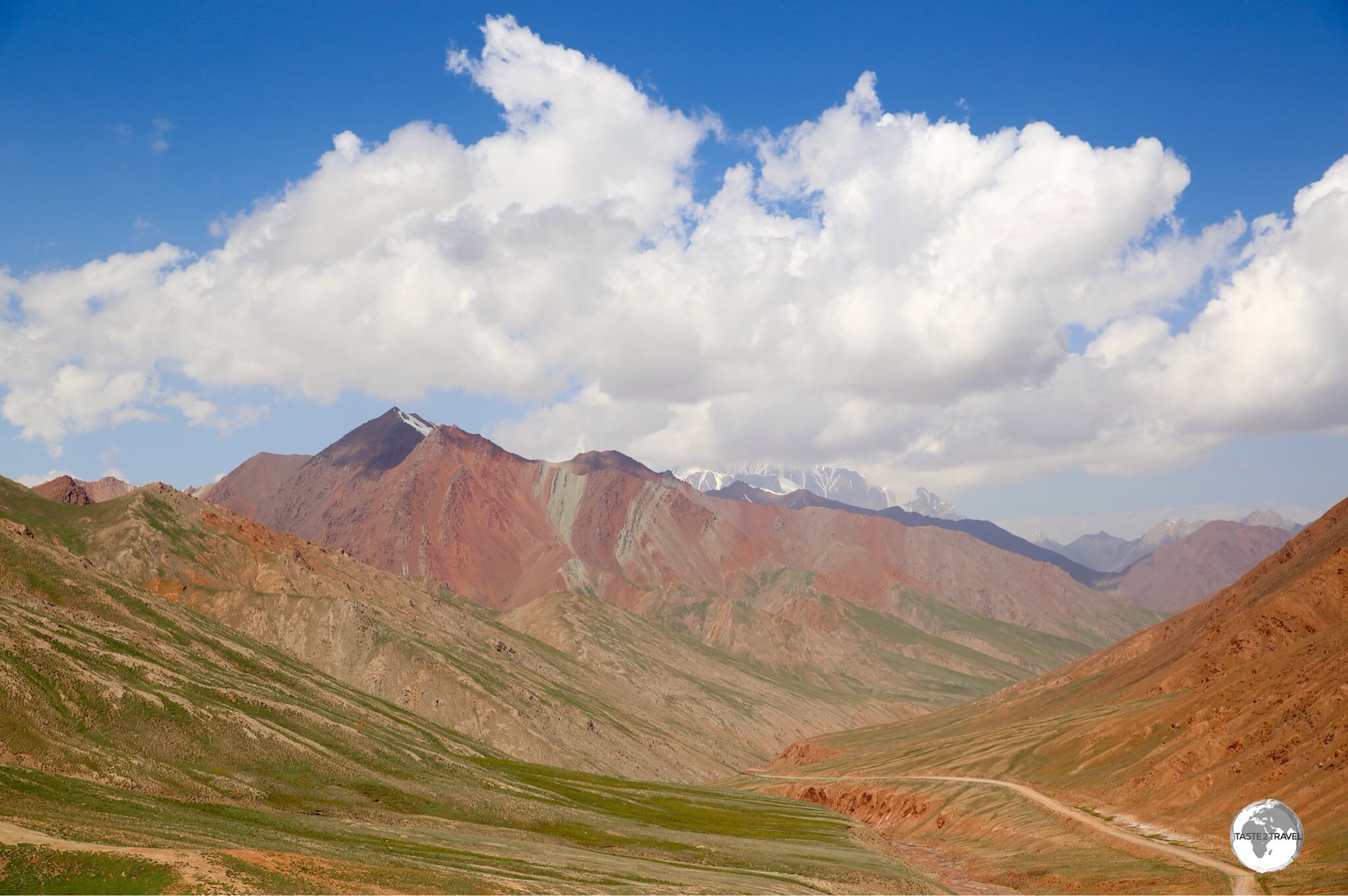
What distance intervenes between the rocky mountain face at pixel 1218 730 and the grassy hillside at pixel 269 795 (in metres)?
29.5

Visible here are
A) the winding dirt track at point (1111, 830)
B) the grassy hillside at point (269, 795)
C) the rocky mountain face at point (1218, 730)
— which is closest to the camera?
the grassy hillside at point (269, 795)

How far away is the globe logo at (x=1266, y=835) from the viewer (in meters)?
31.3

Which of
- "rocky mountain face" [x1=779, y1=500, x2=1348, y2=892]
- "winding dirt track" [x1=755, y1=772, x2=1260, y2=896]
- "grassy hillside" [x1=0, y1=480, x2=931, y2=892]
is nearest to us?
"grassy hillside" [x1=0, y1=480, x2=931, y2=892]

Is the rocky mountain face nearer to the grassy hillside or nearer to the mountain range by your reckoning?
the mountain range

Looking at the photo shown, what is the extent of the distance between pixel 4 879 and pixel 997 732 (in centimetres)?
16195

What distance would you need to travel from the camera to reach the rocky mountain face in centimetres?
8800

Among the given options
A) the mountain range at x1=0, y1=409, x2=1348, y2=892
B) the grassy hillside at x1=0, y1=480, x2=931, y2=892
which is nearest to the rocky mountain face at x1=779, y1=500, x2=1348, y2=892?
the mountain range at x1=0, y1=409, x2=1348, y2=892

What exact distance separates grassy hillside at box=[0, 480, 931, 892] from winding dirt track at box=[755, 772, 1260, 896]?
19407mm

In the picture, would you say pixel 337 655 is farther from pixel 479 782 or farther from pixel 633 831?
pixel 633 831

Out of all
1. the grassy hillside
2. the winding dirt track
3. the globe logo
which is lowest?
the grassy hillside

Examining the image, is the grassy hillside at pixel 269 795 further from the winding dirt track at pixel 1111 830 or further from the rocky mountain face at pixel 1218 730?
the rocky mountain face at pixel 1218 730

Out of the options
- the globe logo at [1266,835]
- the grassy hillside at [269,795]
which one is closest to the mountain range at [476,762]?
the grassy hillside at [269,795]

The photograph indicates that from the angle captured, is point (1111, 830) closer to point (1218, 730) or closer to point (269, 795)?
point (1218, 730)

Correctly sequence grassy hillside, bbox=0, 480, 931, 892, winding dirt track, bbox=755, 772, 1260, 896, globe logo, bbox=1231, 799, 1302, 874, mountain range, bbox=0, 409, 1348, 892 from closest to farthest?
globe logo, bbox=1231, 799, 1302, 874 → grassy hillside, bbox=0, 480, 931, 892 → mountain range, bbox=0, 409, 1348, 892 → winding dirt track, bbox=755, 772, 1260, 896
